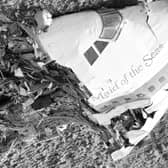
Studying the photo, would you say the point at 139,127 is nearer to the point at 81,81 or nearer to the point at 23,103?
the point at 81,81

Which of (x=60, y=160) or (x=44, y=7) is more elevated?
(x=44, y=7)

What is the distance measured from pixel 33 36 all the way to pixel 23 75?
0.13 metres

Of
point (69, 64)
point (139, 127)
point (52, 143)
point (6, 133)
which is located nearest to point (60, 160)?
point (52, 143)

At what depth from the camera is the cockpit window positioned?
91cm

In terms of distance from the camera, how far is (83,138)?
4.38 ft

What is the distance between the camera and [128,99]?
99 centimetres

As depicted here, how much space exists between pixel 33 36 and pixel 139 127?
1.24ft

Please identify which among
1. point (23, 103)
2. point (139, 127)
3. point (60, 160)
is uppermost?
point (23, 103)

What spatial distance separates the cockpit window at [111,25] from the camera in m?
0.91

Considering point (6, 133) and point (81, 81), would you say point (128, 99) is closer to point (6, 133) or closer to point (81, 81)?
point (81, 81)

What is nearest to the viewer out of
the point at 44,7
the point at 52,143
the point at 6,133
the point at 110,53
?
the point at 110,53

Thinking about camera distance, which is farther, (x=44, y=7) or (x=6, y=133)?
(x=6, y=133)

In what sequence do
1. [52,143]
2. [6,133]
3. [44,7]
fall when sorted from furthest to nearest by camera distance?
1. [52,143]
2. [6,133]
3. [44,7]

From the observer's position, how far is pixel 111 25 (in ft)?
3.00
